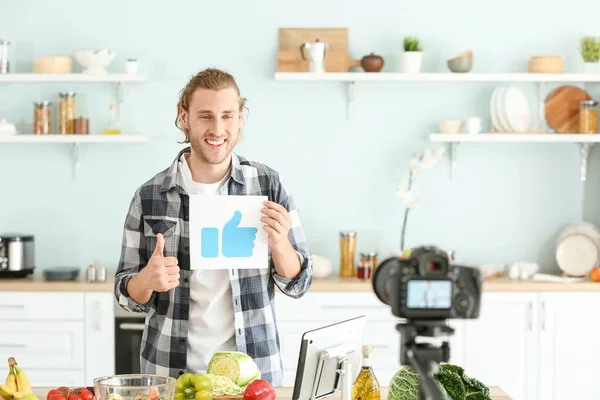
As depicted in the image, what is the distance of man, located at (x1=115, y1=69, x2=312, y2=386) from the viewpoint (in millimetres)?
2525

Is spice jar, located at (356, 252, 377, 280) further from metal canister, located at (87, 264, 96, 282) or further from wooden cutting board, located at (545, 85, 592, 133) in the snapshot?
metal canister, located at (87, 264, 96, 282)

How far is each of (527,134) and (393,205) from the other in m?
0.82

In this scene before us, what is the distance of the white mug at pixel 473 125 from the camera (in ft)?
14.8

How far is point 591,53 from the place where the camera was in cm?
454

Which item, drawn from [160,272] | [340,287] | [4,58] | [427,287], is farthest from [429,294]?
[4,58]

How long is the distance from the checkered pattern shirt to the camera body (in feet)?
4.05

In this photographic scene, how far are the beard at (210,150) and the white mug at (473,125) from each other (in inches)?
89.2

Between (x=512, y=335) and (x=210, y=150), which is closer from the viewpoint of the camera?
(x=210, y=150)

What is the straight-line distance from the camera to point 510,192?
4758 millimetres

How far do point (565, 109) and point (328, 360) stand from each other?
9.88 ft

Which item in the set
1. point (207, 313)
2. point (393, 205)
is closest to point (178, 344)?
point (207, 313)

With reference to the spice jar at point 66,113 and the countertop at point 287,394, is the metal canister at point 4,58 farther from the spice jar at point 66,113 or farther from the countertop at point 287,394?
the countertop at point 287,394

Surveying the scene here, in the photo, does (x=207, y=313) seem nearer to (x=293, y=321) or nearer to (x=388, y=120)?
(x=293, y=321)

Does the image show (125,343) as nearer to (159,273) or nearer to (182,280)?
(182,280)
